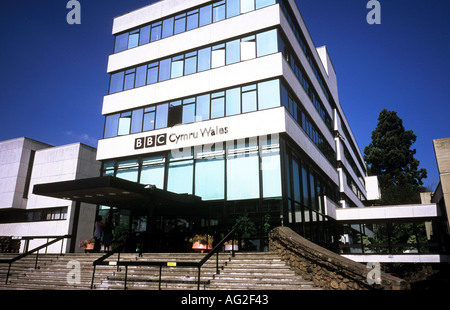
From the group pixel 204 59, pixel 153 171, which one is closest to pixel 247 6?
pixel 204 59

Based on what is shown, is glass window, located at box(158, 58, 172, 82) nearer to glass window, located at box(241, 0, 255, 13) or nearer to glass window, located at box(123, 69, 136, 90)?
glass window, located at box(123, 69, 136, 90)

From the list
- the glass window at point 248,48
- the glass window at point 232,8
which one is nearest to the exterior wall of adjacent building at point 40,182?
the glass window at point 232,8

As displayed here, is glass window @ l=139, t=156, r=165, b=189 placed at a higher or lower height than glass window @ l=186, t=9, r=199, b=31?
lower

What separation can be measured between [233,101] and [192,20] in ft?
21.7

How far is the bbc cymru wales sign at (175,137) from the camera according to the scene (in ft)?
59.4

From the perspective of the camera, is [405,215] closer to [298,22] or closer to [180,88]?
[298,22]

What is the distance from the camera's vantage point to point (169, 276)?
10.6m

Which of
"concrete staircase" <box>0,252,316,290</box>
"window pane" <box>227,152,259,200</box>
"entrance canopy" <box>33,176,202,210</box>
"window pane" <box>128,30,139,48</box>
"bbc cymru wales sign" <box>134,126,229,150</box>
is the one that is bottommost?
"concrete staircase" <box>0,252,316,290</box>

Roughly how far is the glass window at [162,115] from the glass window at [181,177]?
A: 248cm

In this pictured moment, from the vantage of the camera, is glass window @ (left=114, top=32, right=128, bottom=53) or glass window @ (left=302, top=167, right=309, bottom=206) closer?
glass window @ (left=302, top=167, right=309, bottom=206)

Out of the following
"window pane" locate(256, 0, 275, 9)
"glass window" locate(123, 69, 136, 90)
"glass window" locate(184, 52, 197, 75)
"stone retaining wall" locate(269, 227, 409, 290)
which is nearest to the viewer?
"stone retaining wall" locate(269, 227, 409, 290)

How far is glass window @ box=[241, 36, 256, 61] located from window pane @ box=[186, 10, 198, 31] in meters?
3.78

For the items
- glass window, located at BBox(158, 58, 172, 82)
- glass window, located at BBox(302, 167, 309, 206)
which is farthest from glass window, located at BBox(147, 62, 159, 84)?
glass window, located at BBox(302, 167, 309, 206)

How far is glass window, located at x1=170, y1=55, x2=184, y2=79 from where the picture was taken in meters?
20.5
